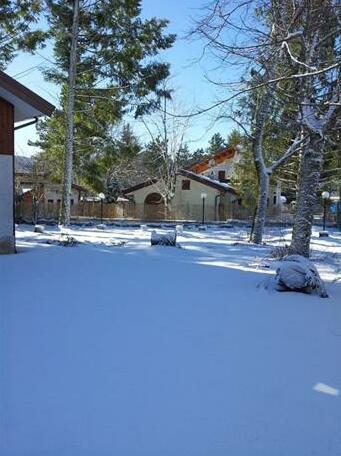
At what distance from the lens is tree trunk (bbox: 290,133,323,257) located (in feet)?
30.0

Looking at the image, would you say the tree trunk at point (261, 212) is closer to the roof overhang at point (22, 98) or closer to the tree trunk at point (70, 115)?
the tree trunk at point (70, 115)

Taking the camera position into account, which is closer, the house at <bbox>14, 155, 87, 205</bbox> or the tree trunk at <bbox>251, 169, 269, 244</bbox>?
the tree trunk at <bbox>251, 169, 269, 244</bbox>

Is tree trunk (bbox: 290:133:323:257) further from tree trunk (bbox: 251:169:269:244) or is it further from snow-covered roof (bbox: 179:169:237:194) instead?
snow-covered roof (bbox: 179:169:237:194)

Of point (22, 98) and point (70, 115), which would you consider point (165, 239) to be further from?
point (70, 115)

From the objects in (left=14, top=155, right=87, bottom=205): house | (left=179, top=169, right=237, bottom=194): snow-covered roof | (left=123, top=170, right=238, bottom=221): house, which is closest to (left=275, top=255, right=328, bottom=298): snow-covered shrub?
(left=14, top=155, right=87, bottom=205): house

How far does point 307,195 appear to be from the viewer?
916 centimetres

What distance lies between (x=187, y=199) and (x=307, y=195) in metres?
34.1

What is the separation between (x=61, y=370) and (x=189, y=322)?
5.49 feet

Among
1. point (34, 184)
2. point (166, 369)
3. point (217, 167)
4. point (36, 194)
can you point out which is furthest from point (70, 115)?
point (217, 167)

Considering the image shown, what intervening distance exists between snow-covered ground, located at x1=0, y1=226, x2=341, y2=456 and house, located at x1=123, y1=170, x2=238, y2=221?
32.7m

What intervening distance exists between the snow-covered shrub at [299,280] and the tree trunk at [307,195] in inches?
111

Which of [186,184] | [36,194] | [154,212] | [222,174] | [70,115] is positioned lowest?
[154,212]

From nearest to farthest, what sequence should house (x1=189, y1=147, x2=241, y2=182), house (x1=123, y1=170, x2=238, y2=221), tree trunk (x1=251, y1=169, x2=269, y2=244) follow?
tree trunk (x1=251, y1=169, x2=269, y2=244)
house (x1=123, y1=170, x2=238, y2=221)
house (x1=189, y1=147, x2=241, y2=182)

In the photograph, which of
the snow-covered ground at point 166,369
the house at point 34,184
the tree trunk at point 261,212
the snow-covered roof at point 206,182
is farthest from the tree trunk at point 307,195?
the snow-covered roof at point 206,182
